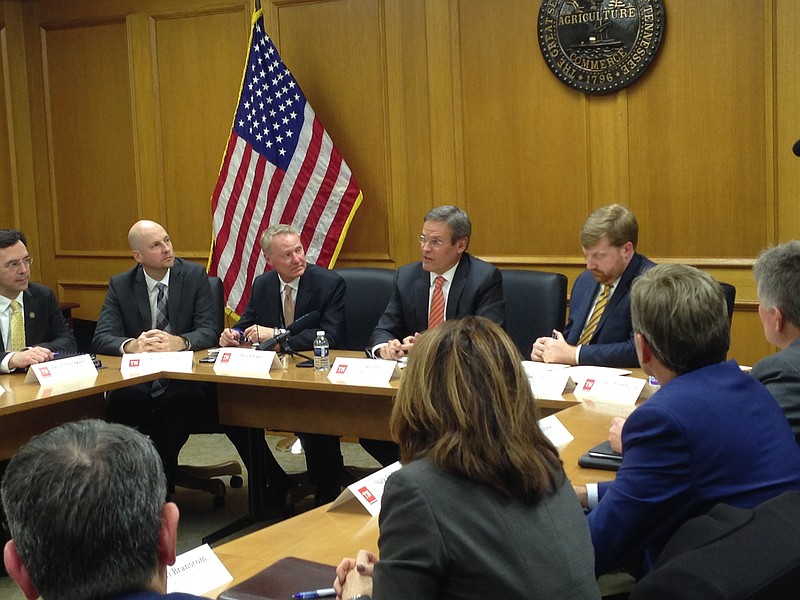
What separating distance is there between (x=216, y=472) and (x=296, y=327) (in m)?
0.95

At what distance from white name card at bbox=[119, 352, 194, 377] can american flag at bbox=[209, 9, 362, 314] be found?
1.62 m

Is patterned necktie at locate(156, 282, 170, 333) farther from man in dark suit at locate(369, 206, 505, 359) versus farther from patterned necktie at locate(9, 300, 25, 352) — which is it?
man in dark suit at locate(369, 206, 505, 359)

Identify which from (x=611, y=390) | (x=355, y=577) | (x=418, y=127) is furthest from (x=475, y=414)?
(x=418, y=127)

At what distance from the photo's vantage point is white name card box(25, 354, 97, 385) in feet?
13.6

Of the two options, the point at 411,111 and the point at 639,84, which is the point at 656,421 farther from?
the point at 411,111

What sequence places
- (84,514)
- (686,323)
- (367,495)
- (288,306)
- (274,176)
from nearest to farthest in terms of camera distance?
(84,514) → (686,323) → (367,495) → (288,306) → (274,176)

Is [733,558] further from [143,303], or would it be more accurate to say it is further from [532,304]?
[143,303]

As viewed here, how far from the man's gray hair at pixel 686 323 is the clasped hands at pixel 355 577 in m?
0.75

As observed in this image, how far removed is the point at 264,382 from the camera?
13.3ft

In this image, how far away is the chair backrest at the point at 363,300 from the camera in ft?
16.2

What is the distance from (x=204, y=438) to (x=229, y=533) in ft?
6.35

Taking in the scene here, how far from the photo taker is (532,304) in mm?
4488

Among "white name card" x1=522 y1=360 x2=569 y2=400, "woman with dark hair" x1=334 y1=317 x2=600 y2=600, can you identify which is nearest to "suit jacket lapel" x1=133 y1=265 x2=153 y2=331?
"white name card" x1=522 y1=360 x2=569 y2=400

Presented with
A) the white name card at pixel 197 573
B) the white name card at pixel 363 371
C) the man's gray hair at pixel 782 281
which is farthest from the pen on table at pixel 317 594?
the white name card at pixel 363 371
